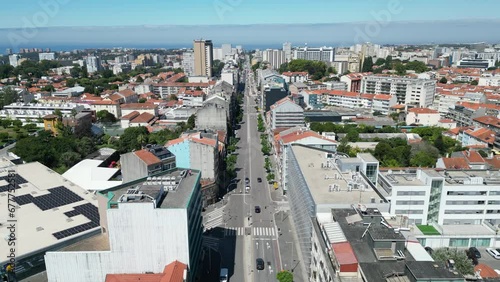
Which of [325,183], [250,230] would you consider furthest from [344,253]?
[250,230]

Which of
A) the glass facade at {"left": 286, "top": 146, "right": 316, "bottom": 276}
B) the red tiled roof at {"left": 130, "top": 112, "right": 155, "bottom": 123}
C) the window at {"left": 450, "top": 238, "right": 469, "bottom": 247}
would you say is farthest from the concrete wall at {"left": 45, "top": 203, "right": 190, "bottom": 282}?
the red tiled roof at {"left": 130, "top": 112, "right": 155, "bottom": 123}

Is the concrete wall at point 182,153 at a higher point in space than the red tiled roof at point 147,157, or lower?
lower

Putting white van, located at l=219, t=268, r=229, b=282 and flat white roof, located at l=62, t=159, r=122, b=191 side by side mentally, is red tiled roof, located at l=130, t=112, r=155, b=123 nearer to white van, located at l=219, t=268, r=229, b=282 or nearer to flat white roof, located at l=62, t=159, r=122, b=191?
flat white roof, located at l=62, t=159, r=122, b=191

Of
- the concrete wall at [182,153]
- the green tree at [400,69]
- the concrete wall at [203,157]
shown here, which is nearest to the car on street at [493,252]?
the concrete wall at [203,157]

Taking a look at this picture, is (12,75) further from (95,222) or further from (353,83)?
(95,222)

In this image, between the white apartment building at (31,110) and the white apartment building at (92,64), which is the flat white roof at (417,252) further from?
the white apartment building at (92,64)

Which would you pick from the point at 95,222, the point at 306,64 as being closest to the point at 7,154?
the point at 95,222
